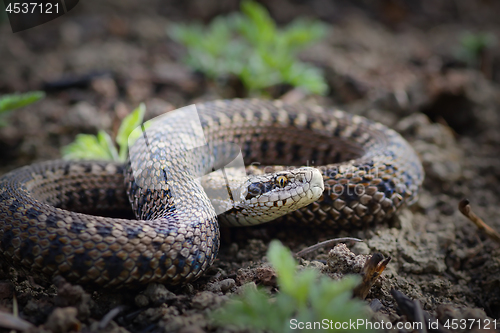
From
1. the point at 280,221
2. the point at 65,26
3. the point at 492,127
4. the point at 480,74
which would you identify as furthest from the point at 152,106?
the point at 480,74

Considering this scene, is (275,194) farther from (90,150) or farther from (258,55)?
(258,55)

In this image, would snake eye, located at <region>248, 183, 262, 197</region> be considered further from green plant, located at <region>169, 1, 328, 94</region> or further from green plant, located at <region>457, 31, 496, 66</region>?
green plant, located at <region>457, 31, 496, 66</region>

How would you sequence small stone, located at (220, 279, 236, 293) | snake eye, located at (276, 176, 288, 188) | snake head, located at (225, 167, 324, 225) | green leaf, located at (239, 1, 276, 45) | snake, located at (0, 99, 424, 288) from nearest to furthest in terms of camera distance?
1. snake, located at (0, 99, 424, 288)
2. small stone, located at (220, 279, 236, 293)
3. snake head, located at (225, 167, 324, 225)
4. snake eye, located at (276, 176, 288, 188)
5. green leaf, located at (239, 1, 276, 45)

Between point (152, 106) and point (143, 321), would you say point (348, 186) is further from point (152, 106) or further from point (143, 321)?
point (152, 106)

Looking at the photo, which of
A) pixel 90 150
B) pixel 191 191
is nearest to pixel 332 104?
pixel 191 191

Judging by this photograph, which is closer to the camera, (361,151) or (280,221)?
(280,221)

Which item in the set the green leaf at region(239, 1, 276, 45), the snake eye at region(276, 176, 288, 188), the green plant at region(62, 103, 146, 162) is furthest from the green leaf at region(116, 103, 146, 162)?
the green leaf at region(239, 1, 276, 45)
